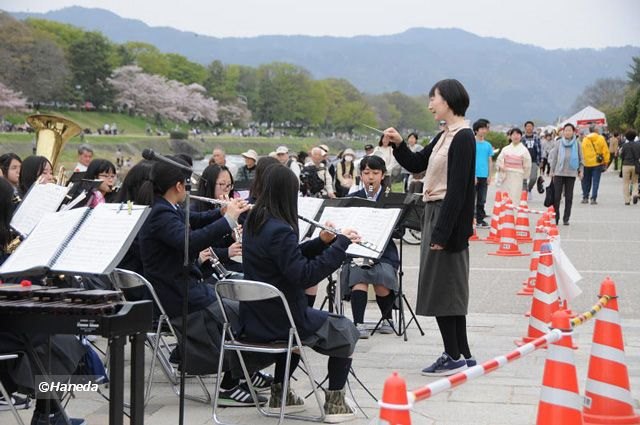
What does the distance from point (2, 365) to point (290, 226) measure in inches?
69.4

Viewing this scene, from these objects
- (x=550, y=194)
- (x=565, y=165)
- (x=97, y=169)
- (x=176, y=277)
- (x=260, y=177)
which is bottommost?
(x=550, y=194)

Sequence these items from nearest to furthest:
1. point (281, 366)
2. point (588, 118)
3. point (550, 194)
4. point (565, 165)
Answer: point (281, 366), point (565, 165), point (550, 194), point (588, 118)

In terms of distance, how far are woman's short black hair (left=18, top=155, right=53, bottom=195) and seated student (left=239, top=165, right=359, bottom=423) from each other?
383 centimetres

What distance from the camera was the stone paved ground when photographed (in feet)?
19.6

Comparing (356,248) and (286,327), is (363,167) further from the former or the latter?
(286,327)

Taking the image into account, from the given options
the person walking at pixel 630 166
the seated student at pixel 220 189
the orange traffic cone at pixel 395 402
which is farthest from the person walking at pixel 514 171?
the orange traffic cone at pixel 395 402

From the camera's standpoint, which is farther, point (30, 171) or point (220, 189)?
point (30, 171)

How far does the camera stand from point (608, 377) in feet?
17.7

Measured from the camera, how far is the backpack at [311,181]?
17703 mm

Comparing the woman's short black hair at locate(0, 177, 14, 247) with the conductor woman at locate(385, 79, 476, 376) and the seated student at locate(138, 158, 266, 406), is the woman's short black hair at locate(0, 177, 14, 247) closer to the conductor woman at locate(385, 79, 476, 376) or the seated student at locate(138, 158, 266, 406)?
the seated student at locate(138, 158, 266, 406)

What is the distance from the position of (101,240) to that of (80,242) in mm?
111

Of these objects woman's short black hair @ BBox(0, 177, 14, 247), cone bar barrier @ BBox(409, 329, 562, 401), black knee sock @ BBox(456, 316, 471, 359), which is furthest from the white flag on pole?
woman's short black hair @ BBox(0, 177, 14, 247)

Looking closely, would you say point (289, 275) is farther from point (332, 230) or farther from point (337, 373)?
point (337, 373)

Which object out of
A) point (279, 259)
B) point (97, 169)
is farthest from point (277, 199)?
point (97, 169)
